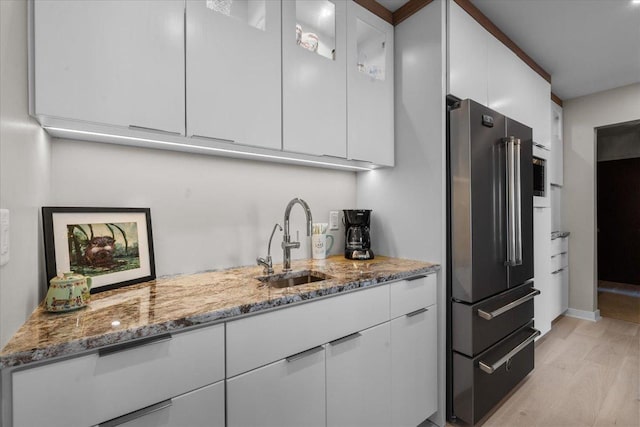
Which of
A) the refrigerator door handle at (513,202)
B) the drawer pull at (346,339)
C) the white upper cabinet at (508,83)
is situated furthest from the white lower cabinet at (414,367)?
the white upper cabinet at (508,83)

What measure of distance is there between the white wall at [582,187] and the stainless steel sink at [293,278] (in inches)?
139

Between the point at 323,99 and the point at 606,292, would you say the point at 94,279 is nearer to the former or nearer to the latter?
the point at 323,99

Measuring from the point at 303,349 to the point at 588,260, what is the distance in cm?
384

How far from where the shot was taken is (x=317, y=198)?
2.02 m

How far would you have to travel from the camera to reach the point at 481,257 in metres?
1.70

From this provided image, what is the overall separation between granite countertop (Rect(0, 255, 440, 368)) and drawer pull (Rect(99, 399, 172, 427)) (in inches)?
8.3

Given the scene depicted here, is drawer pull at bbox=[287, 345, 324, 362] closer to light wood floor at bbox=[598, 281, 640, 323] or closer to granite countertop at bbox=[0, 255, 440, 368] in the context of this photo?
granite countertop at bbox=[0, 255, 440, 368]

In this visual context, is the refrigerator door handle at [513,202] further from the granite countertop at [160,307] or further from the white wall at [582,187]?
the white wall at [582,187]

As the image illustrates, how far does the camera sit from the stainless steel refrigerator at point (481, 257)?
65.1 inches

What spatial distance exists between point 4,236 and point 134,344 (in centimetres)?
41

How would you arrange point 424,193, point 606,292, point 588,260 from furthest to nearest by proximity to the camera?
point 606,292 → point 588,260 → point 424,193

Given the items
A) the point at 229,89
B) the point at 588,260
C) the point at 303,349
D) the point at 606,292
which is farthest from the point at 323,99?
the point at 606,292

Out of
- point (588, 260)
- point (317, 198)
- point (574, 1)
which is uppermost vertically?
point (574, 1)

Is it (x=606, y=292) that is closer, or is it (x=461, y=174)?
(x=461, y=174)
